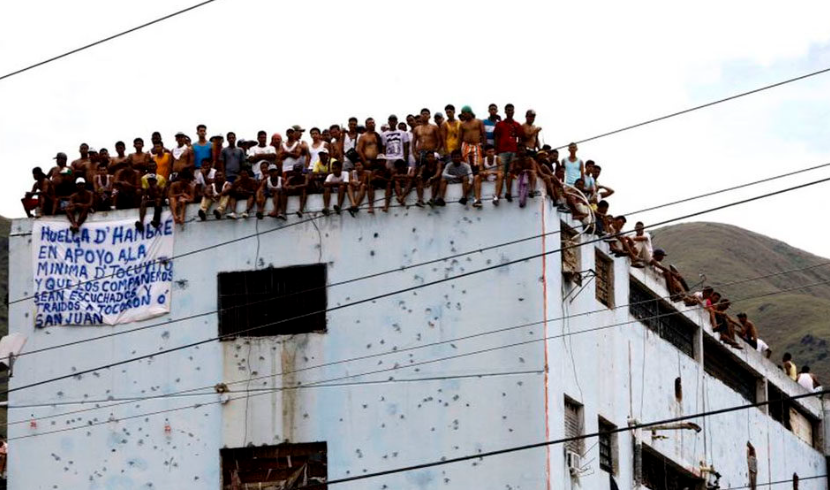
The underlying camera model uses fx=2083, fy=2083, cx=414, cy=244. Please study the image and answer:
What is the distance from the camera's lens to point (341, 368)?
42.2 m

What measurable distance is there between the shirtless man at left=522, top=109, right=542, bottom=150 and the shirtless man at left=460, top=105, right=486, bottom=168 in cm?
83

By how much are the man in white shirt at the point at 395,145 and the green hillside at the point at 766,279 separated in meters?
89.7

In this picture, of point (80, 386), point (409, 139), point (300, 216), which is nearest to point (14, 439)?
point (80, 386)

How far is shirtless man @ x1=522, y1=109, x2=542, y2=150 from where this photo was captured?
1658 inches

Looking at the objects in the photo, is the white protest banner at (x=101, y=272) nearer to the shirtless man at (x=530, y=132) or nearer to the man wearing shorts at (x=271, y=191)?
the man wearing shorts at (x=271, y=191)

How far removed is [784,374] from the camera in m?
58.7

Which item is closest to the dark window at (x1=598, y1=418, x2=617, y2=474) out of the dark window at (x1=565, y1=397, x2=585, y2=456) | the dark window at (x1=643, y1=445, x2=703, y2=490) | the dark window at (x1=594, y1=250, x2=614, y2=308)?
the dark window at (x1=565, y1=397, x2=585, y2=456)

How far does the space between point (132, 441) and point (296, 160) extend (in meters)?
6.72

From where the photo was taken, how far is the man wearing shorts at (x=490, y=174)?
137ft

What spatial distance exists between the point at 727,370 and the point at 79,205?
19.1m

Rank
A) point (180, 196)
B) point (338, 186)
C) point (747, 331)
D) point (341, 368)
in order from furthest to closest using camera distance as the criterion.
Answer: point (747, 331) → point (180, 196) → point (338, 186) → point (341, 368)

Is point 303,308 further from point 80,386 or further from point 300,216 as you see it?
point 80,386

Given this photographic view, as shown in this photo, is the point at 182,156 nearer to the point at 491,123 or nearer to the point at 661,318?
the point at 491,123

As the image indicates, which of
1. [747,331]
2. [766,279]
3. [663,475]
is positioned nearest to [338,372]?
[663,475]
